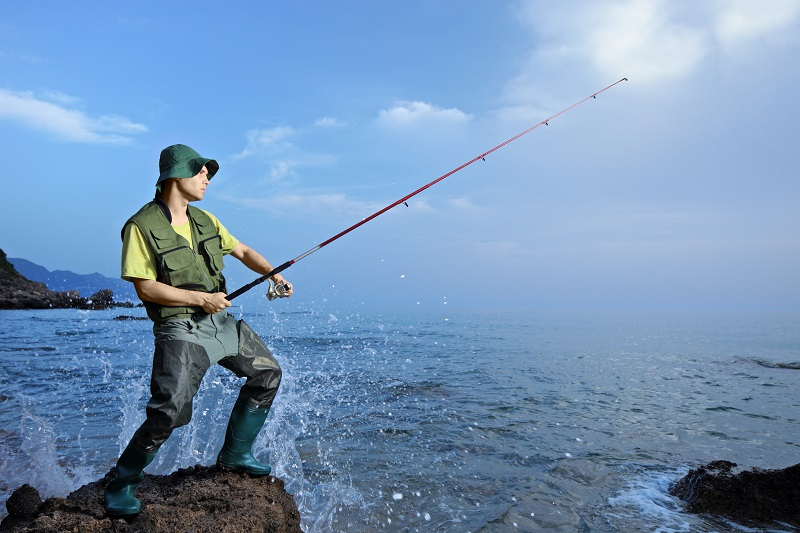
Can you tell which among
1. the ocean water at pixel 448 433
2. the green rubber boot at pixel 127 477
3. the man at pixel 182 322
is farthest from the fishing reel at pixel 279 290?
the ocean water at pixel 448 433

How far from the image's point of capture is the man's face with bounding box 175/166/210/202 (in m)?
3.40

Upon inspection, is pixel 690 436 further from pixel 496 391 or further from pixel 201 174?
pixel 201 174

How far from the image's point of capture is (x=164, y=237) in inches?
125

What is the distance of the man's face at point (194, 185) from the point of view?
340cm

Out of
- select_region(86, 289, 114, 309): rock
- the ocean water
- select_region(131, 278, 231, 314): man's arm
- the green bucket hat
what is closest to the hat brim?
the green bucket hat

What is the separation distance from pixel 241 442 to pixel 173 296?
1.18 metres

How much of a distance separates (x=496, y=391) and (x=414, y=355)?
595 cm

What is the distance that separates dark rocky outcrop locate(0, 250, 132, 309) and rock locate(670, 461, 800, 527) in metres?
49.8

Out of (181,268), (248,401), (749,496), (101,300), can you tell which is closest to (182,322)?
(181,268)

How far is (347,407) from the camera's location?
28.4 ft

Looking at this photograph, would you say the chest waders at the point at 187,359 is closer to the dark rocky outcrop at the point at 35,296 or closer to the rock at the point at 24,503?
the rock at the point at 24,503

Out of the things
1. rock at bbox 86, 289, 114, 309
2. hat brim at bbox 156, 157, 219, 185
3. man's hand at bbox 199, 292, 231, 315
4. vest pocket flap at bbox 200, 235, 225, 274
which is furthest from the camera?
rock at bbox 86, 289, 114, 309

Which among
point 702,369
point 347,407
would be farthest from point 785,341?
point 347,407

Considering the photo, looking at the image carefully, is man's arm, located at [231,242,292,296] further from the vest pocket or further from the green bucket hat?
the green bucket hat
